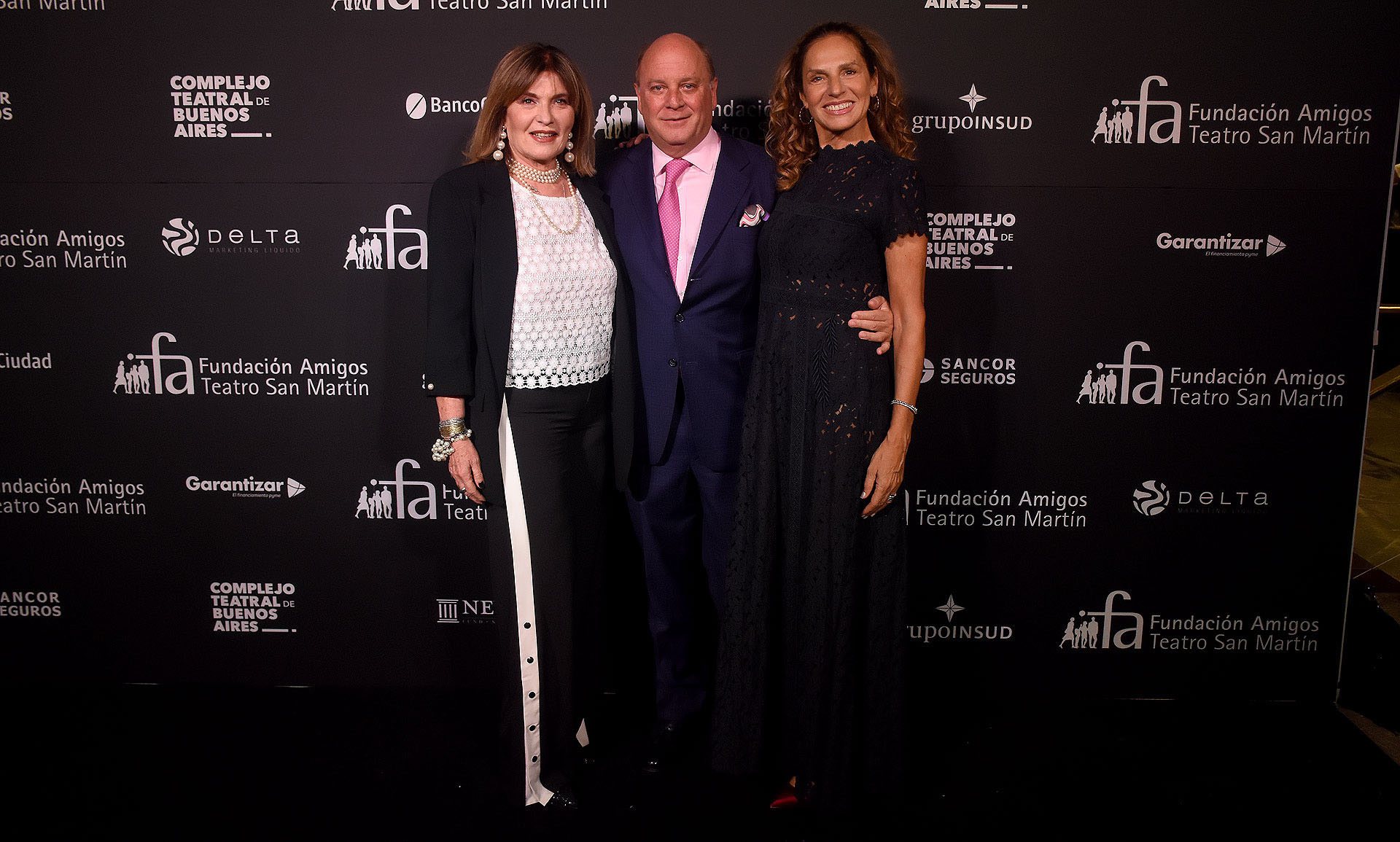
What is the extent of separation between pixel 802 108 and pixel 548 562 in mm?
1330

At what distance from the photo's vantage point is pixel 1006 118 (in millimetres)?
2658

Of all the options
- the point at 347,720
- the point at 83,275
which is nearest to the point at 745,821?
the point at 347,720

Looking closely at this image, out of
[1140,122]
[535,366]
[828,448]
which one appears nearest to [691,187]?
[535,366]

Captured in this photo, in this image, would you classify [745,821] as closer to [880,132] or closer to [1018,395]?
[1018,395]

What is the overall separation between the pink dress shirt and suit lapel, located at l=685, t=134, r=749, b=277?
3 cm

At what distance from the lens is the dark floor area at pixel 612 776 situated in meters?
2.30

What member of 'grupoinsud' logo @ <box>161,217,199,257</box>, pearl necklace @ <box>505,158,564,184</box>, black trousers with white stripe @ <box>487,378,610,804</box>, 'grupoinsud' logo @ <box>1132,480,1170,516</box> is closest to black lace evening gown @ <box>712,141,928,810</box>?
black trousers with white stripe @ <box>487,378,610,804</box>

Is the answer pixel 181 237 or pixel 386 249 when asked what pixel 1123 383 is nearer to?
pixel 386 249

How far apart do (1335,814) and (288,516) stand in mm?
3219

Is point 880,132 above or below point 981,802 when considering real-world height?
above

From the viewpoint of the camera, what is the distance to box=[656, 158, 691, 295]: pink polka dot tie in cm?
231

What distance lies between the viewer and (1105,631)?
2973 mm

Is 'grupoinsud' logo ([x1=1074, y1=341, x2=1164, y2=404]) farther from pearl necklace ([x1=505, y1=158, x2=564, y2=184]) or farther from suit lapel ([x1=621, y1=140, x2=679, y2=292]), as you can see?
pearl necklace ([x1=505, y1=158, x2=564, y2=184])

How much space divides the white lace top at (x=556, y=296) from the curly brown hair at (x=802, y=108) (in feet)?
1.74
